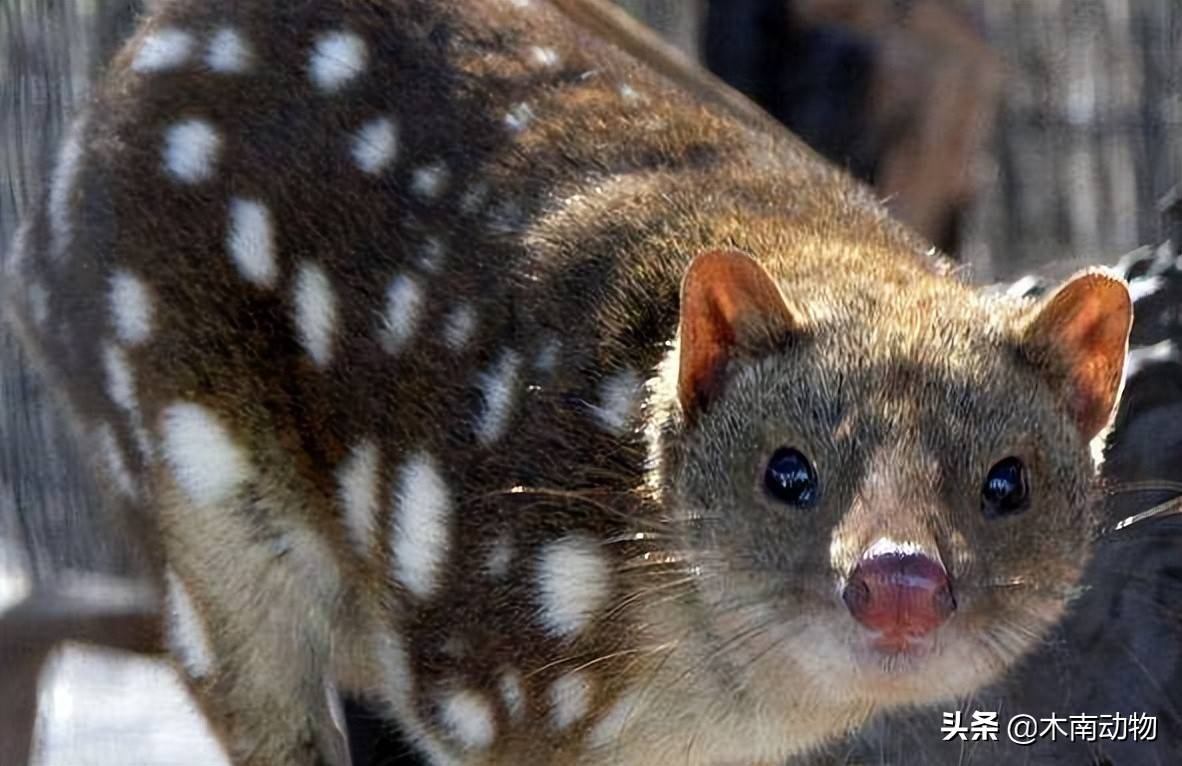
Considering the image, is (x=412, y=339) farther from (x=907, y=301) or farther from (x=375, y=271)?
(x=907, y=301)

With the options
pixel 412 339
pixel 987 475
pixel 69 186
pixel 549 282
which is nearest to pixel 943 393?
pixel 987 475

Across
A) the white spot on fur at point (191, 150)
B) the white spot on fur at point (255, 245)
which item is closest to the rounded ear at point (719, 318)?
the white spot on fur at point (255, 245)

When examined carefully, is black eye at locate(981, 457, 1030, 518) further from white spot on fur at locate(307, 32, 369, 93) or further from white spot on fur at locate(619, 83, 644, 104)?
white spot on fur at locate(307, 32, 369, 93)

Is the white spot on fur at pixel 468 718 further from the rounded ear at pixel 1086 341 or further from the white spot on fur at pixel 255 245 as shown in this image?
the rounded ear at pixel 1086 341

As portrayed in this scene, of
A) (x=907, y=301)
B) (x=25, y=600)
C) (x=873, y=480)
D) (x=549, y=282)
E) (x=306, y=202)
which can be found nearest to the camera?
(x=873, y=480)

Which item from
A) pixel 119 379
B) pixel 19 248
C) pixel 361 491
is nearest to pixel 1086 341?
pixel 361 491

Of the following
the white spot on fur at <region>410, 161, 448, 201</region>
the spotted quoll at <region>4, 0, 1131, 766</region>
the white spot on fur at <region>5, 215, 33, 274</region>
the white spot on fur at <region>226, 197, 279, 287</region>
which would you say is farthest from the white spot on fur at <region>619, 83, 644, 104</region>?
the white spot on fur at <region>5, 215, 33, 274</region>
